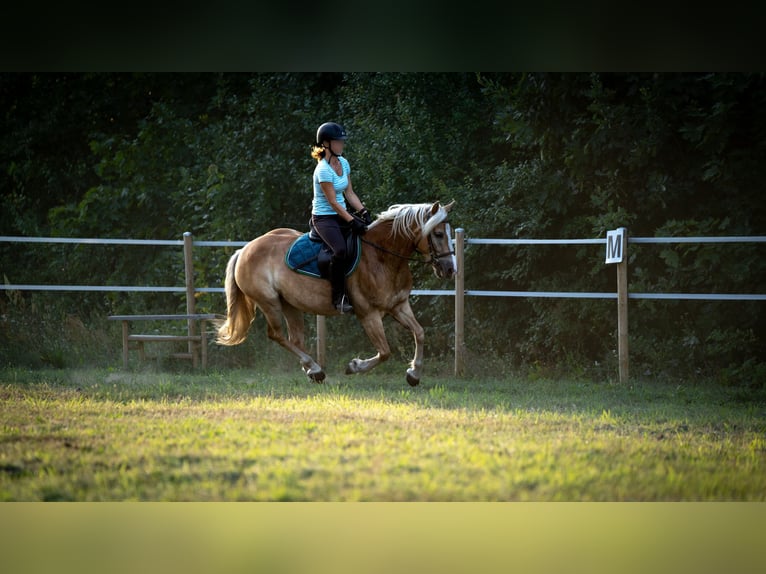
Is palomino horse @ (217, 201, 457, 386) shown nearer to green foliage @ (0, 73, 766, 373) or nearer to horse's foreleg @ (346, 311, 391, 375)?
horse's foreleg @ (346, 311, 391, 375)

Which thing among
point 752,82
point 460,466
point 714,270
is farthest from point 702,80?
point 460,466

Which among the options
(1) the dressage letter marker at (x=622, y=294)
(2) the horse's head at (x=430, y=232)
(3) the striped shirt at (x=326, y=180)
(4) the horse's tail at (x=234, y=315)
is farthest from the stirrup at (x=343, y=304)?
(1) the dressage letter marker at (x=622, y=294)

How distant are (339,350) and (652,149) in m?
3.91

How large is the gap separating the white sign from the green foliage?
1.26 m

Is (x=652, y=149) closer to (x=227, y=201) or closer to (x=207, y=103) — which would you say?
(x=227, y=201)

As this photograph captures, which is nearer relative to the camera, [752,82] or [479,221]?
[752,82]

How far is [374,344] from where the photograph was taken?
7.98 m

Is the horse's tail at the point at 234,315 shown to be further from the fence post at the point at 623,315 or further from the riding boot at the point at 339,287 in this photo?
the fence post at the point at 623,315

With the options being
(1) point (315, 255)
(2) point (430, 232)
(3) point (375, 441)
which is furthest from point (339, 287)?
(3) point (375, 441)

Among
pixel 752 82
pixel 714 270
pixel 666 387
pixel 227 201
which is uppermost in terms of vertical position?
pixel 752 82

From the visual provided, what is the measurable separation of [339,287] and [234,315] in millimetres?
1116

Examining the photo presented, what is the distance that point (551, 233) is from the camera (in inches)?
432

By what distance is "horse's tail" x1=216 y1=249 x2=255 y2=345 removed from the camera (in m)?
8.55

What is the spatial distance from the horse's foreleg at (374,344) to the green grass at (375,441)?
17 cm
